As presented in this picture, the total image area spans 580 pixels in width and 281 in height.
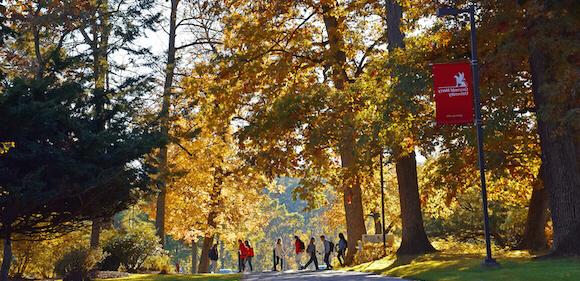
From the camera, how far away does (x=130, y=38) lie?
29.2 metres

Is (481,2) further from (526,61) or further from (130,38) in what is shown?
(130,38)

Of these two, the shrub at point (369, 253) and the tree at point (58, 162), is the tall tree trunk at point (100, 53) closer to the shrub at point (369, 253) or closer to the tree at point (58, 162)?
the tree at point (58, 162)

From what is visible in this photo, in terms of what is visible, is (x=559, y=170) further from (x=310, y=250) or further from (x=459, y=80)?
(x=310, y=250)

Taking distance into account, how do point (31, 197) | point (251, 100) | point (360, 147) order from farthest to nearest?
point (251, 100)
point (360, 147)
point (31, 197)

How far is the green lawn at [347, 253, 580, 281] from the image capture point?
15449 millimetres

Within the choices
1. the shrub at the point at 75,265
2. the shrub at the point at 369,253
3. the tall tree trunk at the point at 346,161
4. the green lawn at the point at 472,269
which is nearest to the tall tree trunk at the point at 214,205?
the tall tree trunk at the point at 346,161

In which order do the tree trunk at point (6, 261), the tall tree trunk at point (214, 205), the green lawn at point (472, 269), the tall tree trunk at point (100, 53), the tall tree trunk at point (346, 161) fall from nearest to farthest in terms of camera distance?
the green lawn at point (472, 269) → the tree trunk at point (6, 261) → the tall tree trunk at point (100, 53) → the tall tree trunk at point (346, 161) → the tall tree trunk at point (214, 205)

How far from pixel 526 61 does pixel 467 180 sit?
24.9 ft

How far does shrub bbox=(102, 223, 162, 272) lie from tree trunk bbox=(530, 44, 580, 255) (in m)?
15.8

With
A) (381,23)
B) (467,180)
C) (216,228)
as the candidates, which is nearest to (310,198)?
(467,180)

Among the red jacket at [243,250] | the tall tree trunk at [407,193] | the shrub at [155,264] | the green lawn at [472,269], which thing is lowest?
the green lawn at [472,269]

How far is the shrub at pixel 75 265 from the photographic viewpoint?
74.8 ft

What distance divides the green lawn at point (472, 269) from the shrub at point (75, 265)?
9008 mm

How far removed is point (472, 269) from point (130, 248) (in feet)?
49.4
